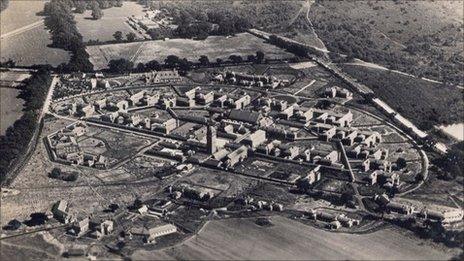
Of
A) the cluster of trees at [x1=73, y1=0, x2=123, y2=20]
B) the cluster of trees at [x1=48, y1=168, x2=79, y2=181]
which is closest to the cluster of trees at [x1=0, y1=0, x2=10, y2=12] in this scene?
the cluster of trees at [x1=73, y1=0, x2=123, y2=20]

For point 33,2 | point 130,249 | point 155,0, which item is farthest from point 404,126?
point 33,2

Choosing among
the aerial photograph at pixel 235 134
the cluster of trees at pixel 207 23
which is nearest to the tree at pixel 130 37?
the aerial photograph at pixel 235 134

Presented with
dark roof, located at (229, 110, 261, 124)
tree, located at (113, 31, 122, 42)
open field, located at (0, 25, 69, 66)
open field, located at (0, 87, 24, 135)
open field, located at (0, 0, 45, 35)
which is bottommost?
open field, located at (0, 0, 45, 35)

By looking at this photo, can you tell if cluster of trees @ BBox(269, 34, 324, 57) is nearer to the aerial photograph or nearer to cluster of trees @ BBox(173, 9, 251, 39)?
the aerial photograph

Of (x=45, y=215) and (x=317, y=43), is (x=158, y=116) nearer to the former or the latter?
(x=45, y=215)

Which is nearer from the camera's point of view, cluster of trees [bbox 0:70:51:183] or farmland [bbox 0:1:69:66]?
cluster of trees [bbox 0:70:51:183]

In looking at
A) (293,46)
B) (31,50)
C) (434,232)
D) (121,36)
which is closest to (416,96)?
(293,46)
